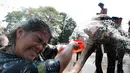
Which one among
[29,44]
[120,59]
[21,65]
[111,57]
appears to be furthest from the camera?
[120,59]

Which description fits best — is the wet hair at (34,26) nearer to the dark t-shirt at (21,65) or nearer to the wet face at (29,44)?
the wet face at (29,44)

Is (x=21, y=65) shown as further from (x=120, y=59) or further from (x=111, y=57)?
(x=120, y=59)

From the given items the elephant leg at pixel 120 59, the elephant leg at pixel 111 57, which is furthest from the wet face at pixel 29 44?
the elephant leg at pixel 120 59

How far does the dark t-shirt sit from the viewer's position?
158 centimetres

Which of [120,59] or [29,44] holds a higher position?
[29,44]

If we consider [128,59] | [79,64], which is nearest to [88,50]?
[79,64]

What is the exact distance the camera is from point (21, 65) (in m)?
1.60

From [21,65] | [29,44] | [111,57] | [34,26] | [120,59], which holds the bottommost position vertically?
[120,59]

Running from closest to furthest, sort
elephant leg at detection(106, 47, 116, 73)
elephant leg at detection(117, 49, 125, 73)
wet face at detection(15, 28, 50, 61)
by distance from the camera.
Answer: wet face at detection(15, 28, 50, 61) < elephant leg at detection(106, 47, 116, 73) < elephant leg at detection(117, 49, 125, 73)

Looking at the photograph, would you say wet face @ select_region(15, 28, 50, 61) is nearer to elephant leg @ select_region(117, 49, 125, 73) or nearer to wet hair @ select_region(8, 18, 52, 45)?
wet hair @ select_region(8, 18, 52, 45)

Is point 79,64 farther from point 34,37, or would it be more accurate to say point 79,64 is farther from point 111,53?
point 34,37

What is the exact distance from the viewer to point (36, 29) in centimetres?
175

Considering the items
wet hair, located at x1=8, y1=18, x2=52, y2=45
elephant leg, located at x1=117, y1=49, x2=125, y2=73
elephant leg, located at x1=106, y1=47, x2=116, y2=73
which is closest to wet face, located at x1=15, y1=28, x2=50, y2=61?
wet hair, located at x1=8, y1=18, x2=52, y2=45

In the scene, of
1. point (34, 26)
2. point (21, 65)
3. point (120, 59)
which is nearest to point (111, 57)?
point (120, 59)
